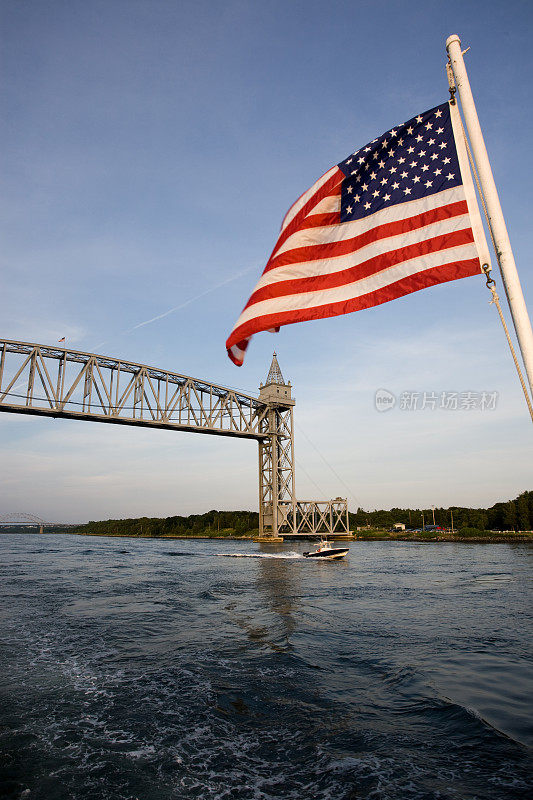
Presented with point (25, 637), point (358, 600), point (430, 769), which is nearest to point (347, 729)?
point (430, 769)

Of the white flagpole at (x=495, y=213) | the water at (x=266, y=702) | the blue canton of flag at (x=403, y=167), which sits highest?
the blue canton of flag at (x=403, y=167)

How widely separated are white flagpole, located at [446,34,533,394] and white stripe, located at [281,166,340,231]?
214 centimetres

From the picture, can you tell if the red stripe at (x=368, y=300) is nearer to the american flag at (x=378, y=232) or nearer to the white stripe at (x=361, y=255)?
the american flag at (x=378, y=232)

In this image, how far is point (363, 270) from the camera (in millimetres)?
6496

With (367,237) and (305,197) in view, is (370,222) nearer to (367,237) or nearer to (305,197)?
(367,237)

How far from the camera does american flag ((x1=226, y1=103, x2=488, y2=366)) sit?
5625 mm

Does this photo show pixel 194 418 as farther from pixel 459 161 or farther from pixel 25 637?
pixel 459 161

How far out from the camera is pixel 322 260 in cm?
693

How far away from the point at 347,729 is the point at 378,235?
25.0 feet

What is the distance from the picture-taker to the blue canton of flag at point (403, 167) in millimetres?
5930

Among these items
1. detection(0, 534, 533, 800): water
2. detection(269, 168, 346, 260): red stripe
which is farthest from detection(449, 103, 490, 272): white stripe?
detection(0, 534, 533, 800): water

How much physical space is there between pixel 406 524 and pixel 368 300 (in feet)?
580

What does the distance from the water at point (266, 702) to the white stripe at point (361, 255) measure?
21.6 ft

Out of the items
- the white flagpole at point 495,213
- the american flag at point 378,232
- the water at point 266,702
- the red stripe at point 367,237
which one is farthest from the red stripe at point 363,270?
the water at point 266,702
